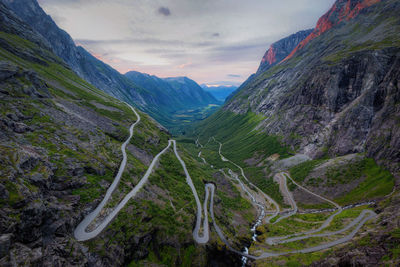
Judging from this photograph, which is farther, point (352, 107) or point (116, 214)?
point (352, 107)

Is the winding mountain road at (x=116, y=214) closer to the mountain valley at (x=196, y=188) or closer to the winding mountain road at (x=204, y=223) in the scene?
the winding mountain road at (x=204, y=223)

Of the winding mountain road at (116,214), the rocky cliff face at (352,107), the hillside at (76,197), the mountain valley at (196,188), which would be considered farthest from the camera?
the rocky cliff face at (352,107)

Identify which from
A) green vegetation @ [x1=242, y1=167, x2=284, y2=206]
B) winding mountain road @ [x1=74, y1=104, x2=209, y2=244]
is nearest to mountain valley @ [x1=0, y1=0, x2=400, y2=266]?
winding mountain road @ [x1=74, y1=104, x2=209, y2=244]

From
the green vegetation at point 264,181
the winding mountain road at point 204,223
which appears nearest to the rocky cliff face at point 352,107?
the green vegetation at point 264,181

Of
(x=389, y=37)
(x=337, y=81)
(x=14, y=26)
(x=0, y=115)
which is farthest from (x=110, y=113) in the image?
(x=389, y=37)

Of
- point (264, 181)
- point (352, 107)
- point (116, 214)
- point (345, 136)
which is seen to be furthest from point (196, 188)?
point (352, 107)

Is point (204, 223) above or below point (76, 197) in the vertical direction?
below

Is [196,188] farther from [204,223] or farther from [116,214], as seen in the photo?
[116,214]

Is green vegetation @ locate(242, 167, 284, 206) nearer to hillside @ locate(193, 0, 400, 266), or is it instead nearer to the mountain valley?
hillside @ locate(193, 0, 400, 266)

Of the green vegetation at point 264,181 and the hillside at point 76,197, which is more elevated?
the hillside at point 76,197

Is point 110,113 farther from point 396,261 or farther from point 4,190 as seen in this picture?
point 396,261

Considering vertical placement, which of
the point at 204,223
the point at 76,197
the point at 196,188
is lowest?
the point at 204,223
